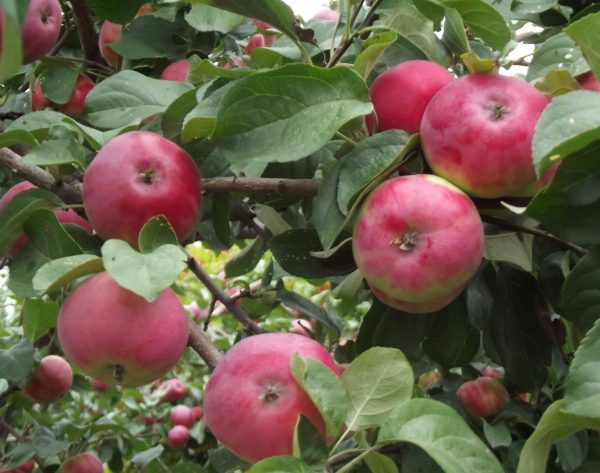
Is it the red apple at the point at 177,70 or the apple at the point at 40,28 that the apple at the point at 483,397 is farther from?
the apple at the point at 40,28

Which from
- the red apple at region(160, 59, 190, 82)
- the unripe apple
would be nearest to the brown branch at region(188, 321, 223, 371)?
the red apple at region(160, 59, 190, 82)

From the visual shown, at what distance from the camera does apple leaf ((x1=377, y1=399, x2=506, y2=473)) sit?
68 centimetres

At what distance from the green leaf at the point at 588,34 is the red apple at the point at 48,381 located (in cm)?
121

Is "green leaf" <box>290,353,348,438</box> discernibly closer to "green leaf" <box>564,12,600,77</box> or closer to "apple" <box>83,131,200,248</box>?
"apple" <box>83,131,200,248</box>

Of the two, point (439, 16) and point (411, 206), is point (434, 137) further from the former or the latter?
point (439, 16)

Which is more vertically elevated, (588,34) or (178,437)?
(588,34)

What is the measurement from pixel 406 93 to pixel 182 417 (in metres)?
1.54

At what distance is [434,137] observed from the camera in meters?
0.80

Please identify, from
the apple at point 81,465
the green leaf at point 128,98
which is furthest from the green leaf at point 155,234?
the apple at point 81,465

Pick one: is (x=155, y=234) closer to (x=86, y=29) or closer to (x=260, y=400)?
(x=260, y=400)

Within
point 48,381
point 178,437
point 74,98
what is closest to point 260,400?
point 74,98

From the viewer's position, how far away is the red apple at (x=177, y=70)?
1.23 meters

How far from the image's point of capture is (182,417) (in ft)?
7.14

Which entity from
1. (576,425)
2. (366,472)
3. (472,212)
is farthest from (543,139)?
(366,472)
